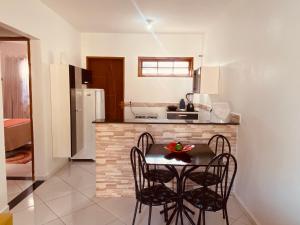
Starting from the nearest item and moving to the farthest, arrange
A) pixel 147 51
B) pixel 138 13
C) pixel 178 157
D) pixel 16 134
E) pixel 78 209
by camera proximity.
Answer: pixel 178 157 → pixel 78 209 → pixel 138 13 → pixel 16 134 → pixel 147 51

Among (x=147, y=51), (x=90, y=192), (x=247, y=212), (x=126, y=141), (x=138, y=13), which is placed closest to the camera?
(x=247, y=212)

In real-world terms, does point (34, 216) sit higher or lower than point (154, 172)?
lower

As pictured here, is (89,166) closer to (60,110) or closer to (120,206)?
(60,110)

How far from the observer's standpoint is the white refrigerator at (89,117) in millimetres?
4305

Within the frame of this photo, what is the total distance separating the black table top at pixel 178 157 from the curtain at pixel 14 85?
15.1ft

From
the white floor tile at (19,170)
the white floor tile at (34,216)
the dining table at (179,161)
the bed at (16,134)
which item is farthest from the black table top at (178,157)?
the bed at (16,134)

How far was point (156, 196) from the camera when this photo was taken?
87.4 inches

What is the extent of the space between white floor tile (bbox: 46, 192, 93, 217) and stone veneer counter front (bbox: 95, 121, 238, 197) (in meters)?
0.22

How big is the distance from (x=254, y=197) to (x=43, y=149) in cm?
295

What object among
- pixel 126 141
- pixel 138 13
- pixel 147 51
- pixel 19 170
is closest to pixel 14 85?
pixel 19 170

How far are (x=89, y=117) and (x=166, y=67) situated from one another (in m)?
2.24

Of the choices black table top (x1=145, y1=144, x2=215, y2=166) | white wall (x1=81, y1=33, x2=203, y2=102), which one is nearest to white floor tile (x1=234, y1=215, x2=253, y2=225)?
black table top (x1=145, y1=144, x2=215, y2=166)

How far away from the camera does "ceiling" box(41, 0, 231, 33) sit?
3.38 meters

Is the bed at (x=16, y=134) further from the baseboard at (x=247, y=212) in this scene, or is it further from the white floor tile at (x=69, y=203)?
the baseboard at (x=247, y=212)
